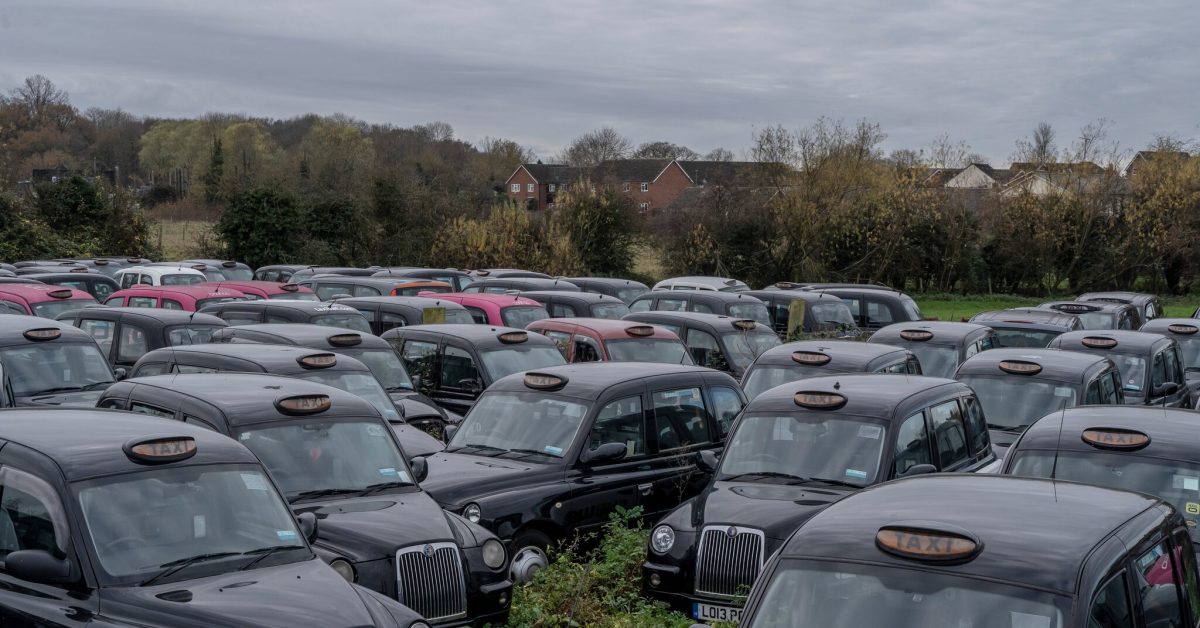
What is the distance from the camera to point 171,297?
60.3 ft

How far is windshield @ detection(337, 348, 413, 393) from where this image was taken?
12.9 meters

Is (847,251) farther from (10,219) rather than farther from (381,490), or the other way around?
(381,490)

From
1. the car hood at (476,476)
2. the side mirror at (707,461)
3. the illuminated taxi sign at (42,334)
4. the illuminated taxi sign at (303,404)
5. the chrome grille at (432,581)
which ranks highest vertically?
the illuminated taxi sign at (303,404)

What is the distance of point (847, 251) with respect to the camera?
153 ft

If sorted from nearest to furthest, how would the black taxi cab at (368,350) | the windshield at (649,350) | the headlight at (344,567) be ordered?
the headlight at (344,567) → the black taxi cab at (368,350) → the windshield at (649,350)

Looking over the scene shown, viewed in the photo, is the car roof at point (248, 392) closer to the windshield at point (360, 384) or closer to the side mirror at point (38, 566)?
the windshield at point (360, 384)

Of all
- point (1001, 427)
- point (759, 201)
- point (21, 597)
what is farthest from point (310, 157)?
point (21, 597)

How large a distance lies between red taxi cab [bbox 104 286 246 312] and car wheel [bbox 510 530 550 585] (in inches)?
426

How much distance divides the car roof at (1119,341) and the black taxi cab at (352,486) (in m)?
9.91

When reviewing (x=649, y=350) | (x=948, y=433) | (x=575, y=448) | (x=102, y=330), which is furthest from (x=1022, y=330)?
(x=102, y=330)

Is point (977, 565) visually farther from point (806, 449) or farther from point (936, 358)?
point (936, 358)

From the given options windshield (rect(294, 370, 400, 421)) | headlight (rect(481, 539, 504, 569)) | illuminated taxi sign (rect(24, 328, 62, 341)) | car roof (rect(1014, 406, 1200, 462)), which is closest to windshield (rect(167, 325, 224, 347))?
illuminated taxi sign (rect(24, 328, 62, 341))

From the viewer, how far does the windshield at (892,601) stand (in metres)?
4.18

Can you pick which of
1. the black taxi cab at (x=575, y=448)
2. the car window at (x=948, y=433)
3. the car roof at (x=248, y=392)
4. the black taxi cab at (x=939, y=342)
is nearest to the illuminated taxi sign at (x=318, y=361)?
the black taxi cab at (x=575, y=448)
